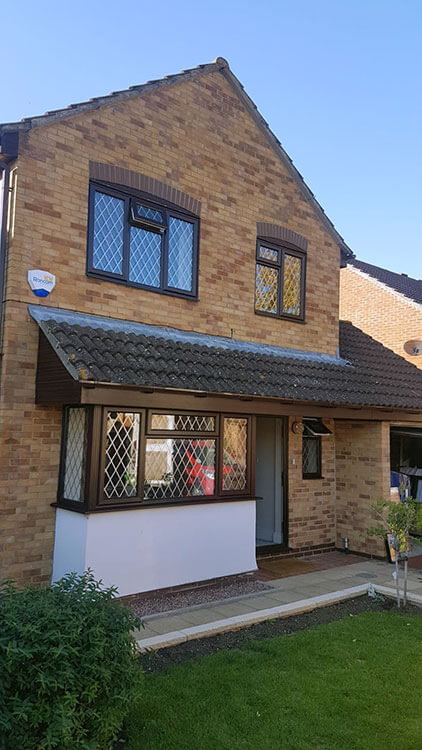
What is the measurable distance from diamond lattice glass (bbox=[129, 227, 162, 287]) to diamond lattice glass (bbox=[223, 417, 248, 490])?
2391 mm

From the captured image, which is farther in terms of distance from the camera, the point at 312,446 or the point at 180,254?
the point at 312,446

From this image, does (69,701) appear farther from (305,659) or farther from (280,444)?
(280,444)

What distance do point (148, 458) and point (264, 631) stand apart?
8.22 feet

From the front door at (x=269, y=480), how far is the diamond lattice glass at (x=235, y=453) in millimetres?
2012

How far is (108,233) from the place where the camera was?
779 centimetres

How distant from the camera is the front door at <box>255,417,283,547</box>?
1026 cm

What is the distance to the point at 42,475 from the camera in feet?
22.4

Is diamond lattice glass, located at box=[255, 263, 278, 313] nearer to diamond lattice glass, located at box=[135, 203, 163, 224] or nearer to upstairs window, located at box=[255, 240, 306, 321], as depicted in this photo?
upstairs window, located at box=[255, 240, 306, 321]

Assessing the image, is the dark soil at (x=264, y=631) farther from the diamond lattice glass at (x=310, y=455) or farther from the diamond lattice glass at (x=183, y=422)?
the diamond lattice glass at (x=310, y=455)

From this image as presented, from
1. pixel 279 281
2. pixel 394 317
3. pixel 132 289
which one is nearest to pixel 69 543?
pixel 132 289

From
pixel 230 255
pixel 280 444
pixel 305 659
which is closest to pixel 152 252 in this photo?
pixel 230 255

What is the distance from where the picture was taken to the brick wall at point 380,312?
14844mm

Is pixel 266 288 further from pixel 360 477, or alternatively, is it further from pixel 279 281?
pixel 360 477

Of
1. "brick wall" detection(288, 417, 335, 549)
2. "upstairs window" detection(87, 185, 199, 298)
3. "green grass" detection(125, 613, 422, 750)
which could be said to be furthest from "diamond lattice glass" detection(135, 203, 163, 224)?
"green grass" detection(125, 613, 422, 750)
